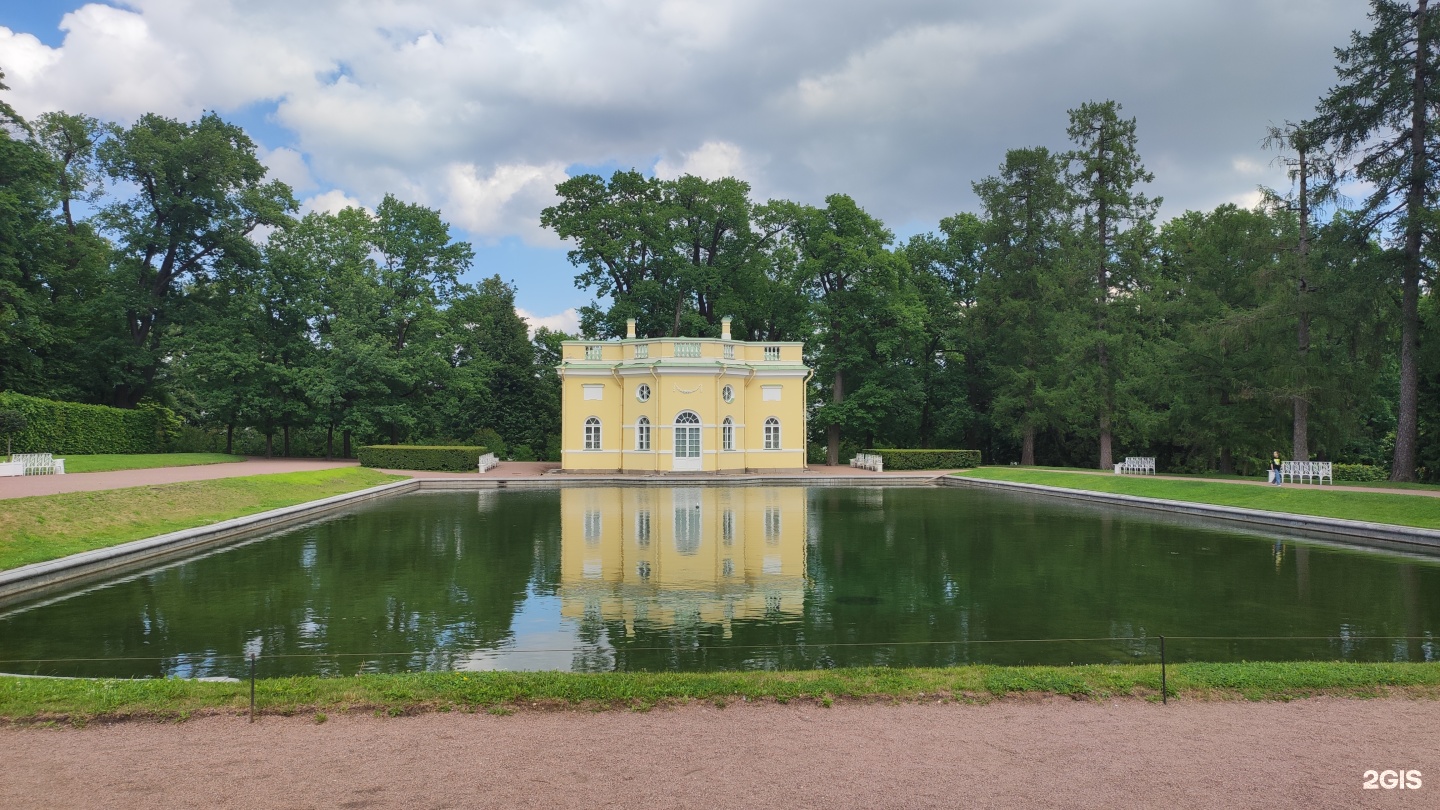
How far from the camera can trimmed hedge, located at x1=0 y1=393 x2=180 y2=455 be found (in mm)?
25234

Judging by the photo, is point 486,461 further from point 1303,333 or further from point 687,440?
point 1303,333

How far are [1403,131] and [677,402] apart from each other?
23.5m

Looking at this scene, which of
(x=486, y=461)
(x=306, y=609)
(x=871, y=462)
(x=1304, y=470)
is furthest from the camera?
(x=871, y=462)

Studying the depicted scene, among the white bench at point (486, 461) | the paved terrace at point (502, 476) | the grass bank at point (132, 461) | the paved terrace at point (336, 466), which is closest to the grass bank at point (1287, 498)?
the paved terrace at point (502, 476)

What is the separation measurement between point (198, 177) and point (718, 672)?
3601 cm

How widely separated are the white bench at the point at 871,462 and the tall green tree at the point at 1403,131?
16474 mm

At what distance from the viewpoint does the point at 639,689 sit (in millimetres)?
5617

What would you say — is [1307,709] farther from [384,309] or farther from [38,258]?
[38,258]

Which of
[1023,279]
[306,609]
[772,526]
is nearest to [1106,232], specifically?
[1023,279]

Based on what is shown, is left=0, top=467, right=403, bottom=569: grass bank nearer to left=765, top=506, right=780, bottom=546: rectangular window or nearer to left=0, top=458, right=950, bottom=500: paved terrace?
left=0, top=458, right=950, bottom=500: paved terrace

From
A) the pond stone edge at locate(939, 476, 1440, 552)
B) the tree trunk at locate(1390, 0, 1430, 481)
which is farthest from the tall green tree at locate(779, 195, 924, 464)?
the tree trunk at locate(1390, 0, 1430, 481)

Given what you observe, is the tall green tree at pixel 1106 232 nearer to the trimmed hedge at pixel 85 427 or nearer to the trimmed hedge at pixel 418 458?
the trimmed hedge at pixel 418 458

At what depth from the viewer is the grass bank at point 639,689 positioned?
533 cm

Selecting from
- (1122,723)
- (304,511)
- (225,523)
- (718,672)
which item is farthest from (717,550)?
(304,511)
